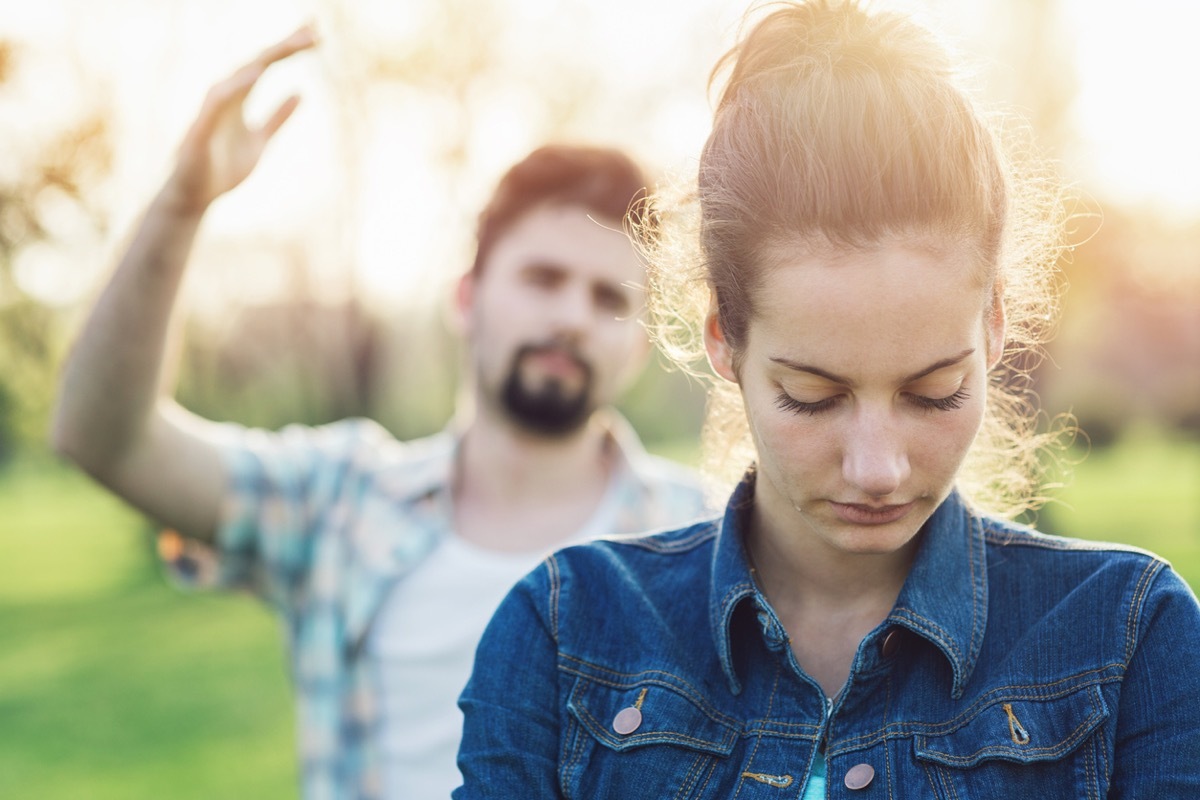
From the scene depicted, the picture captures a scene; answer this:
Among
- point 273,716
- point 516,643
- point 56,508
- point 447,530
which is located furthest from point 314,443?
point 56,508

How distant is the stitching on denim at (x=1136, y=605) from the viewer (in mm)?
1612

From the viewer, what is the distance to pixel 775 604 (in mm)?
1894

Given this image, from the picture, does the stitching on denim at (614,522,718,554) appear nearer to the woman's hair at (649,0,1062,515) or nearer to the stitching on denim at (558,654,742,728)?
the stitching on denim at (558,654,742,728)

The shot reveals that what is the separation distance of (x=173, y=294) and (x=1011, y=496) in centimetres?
194

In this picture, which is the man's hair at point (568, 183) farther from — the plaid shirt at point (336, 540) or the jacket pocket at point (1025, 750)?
the jacket pocket at point (1025, 750)

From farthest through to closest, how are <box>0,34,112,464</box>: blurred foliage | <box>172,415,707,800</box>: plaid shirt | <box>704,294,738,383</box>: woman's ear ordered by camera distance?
<box>0,34,112,464</box>: blurred foliage, <box>172,415,707,800</box>: plaid shirt, <box>704,294,738,383</box>: woman's ear

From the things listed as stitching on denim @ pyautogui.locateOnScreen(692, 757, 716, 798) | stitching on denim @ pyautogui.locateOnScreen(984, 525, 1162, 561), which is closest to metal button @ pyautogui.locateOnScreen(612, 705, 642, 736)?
stitching on denim @ pyautogui.locateOnScreen(692, 757, 716, 798)

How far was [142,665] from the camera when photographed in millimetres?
10336

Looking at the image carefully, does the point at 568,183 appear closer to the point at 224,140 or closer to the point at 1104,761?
the point at 224,140

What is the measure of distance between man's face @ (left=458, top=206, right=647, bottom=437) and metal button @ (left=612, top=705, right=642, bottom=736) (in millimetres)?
1734

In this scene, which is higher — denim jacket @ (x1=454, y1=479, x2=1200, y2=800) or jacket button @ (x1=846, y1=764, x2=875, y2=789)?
denim jacket @ (x1=454, y1=479, x2=1200, y2=800)

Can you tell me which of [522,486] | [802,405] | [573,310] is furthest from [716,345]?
[522,486]

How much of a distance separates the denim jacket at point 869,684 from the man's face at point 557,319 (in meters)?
1.51

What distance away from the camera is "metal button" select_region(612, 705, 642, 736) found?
1757 mm
